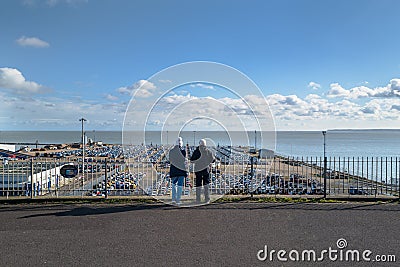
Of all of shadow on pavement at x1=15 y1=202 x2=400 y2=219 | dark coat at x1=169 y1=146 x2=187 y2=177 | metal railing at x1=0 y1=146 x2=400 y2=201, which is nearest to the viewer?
shadow on pavement at x1=15 y1=202 x2=400 y2=219

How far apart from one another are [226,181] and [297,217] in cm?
331

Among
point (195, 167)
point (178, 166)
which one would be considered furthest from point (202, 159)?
point (178, 166)

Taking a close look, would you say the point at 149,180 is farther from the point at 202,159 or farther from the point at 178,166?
the point at 202,159

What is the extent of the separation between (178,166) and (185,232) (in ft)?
9.05

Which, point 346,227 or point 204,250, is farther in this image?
point 346,227

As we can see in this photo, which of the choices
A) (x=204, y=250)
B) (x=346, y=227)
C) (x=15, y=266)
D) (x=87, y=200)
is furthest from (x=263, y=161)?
(x=15, y=266)

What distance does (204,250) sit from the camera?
6059mm

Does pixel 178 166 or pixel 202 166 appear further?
pixel 202 166

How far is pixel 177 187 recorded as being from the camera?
9.68 metres

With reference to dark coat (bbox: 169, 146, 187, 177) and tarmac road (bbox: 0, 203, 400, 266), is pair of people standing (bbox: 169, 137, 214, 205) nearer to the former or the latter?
dark coat (bbox: 169, 146, 187, 177)

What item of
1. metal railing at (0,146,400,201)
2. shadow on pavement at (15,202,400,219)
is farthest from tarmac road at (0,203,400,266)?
metal railing at (0,146,400,201)

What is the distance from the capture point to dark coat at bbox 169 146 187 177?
9.56m

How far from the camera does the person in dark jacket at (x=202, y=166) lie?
9773mm

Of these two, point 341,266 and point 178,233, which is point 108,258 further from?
point 341,266
